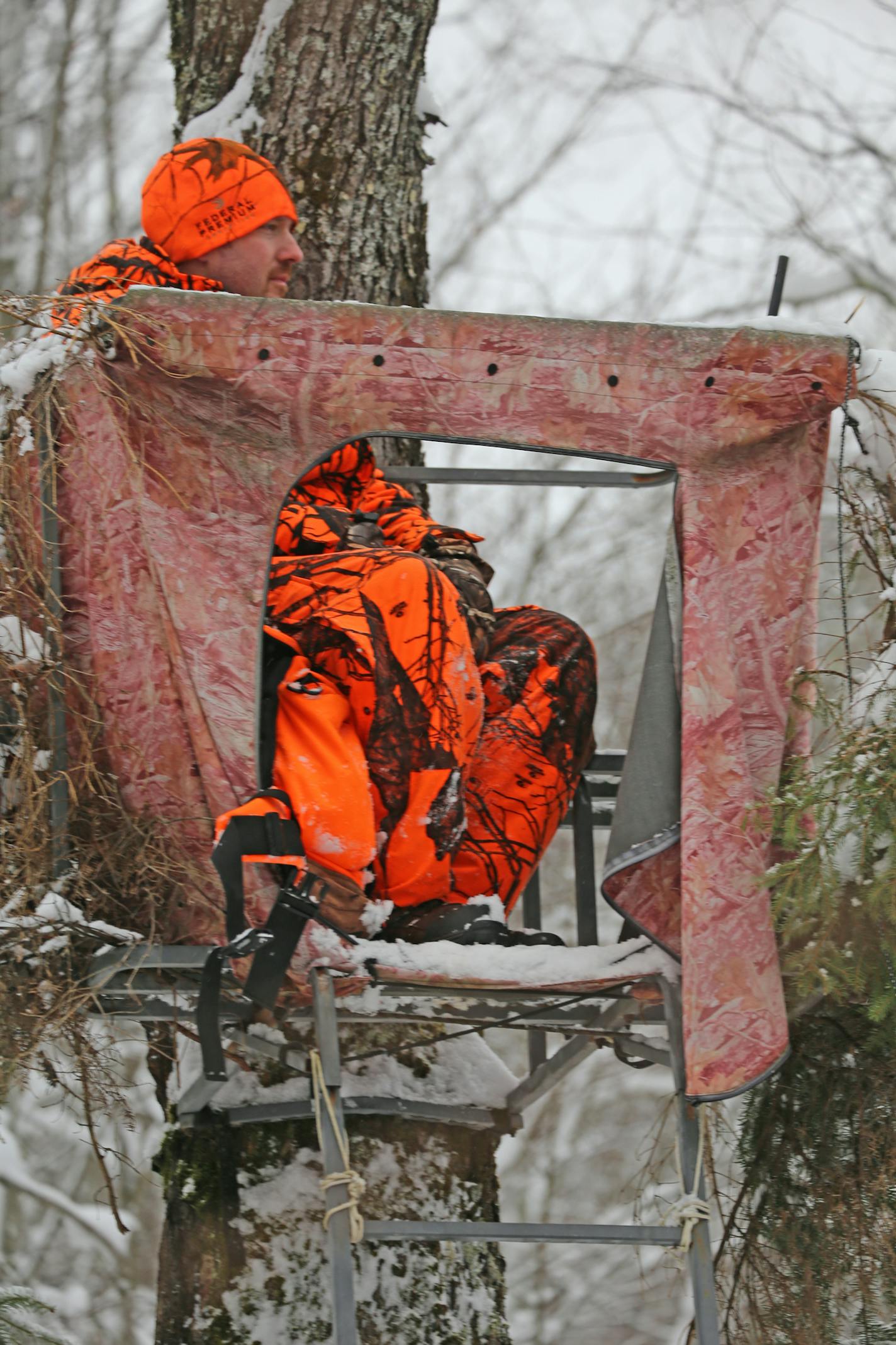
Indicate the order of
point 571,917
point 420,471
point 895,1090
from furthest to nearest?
point 571,917
point 420,471
point 895,1090

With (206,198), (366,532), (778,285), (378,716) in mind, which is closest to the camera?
(378,716)

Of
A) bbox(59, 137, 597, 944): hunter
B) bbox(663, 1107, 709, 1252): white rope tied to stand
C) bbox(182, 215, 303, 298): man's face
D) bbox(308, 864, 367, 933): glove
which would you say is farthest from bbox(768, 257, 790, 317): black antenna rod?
bbox(663, 1107, 709, 1252): white rope tied to stand

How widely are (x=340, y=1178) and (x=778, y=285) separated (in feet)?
5.30

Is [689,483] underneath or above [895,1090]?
above

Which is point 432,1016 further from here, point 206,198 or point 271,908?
point 206,198

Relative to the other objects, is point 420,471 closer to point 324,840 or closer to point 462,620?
point 462,620

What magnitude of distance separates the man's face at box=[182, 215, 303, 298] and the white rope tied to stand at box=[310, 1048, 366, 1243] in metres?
1.59

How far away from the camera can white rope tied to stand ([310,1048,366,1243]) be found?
82.8 inches

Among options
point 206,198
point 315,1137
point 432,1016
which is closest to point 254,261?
point 206,198

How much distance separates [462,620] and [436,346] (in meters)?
0.44

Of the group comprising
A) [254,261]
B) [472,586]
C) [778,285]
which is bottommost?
[472,586]

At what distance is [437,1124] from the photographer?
3.11 meters

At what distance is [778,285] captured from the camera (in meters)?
2.65

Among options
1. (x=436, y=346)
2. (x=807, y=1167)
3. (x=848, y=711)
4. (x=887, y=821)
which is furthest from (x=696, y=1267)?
(x=436, y=346)
